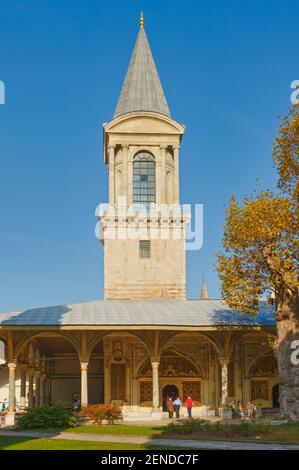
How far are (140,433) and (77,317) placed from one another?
1106 cm

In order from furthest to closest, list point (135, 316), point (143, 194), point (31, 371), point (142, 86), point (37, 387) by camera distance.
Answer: point (142, 86)
point (143, 194)
point (37, 387)
point (31, 371)
point (135, 316)

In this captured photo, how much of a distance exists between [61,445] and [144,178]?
89.3 ft

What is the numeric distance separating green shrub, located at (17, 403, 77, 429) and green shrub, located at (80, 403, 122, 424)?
98.3 inches

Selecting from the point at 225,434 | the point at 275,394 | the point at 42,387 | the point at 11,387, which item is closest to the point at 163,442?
the point at 225,434

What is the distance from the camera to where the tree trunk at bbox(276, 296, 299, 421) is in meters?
27.2

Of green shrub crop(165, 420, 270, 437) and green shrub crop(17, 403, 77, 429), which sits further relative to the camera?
green shrub crop(17, 403, 77, 429)

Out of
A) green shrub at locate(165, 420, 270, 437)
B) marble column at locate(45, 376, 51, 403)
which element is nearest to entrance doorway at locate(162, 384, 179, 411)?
marble column at locate(45, 376, 51, 403)

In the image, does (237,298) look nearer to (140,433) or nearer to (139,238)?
(140,433)

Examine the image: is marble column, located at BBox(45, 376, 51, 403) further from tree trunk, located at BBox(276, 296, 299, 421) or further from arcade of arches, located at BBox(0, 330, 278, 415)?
tree trunk, located at BBox(276, 296, 299, 421)

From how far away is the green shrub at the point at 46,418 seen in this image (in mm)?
26922

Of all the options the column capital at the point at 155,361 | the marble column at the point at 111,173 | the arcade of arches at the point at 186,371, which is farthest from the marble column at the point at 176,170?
the column capital at the point at 155,361

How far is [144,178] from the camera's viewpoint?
45.3 metres

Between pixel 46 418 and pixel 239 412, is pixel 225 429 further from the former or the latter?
pixel 239 412
